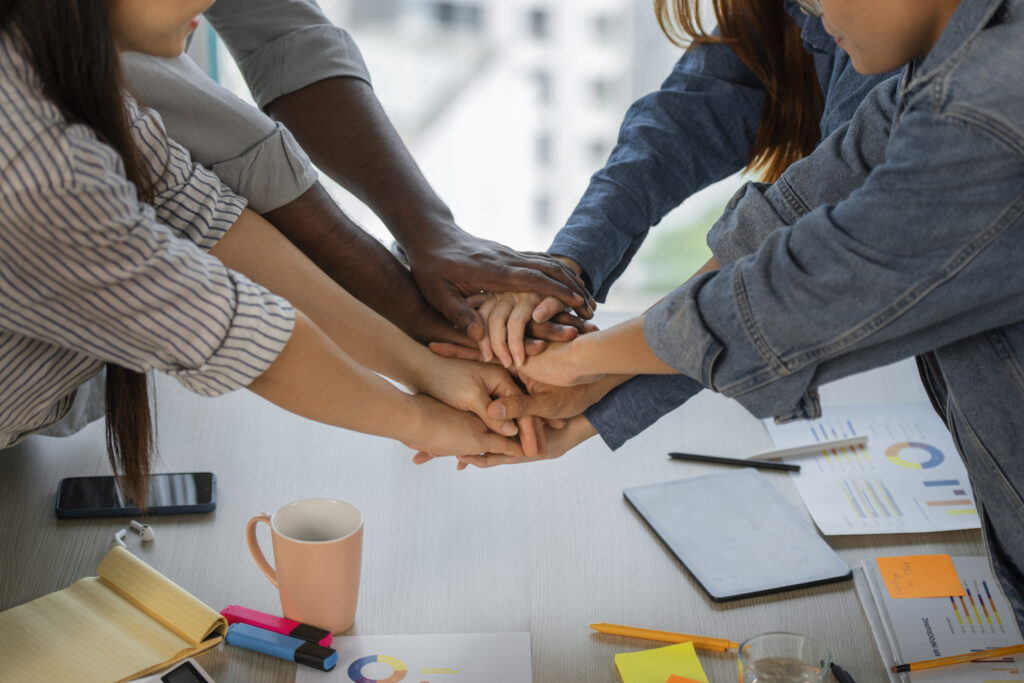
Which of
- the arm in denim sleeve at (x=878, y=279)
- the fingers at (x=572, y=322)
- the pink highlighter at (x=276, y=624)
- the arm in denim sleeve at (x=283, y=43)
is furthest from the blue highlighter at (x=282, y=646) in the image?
the arm in denim sleeve at (x=283, y=43)

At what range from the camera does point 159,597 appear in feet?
2.93

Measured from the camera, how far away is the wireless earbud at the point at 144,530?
3.33 feet

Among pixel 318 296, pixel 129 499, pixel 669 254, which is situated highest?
pixel 669 254

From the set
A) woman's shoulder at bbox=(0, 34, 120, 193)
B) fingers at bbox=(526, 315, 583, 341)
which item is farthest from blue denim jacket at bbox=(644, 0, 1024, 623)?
woman's shoulder at bbox=(0, 34, 120, 193)

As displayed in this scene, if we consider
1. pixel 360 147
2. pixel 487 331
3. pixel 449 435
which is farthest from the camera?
pixel 360 147

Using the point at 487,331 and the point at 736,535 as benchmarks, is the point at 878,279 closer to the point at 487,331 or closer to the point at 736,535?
the point at 736,535

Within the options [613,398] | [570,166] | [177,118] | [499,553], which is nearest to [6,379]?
[177,118]

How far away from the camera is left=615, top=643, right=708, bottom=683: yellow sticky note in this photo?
33.3 inches

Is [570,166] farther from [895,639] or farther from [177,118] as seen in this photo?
[895,639]

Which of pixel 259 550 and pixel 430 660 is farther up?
pixel 259 550

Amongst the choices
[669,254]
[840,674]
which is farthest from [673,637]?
[669,254]

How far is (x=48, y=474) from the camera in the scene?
3.66ft

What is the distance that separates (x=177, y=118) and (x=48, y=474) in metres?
0.42

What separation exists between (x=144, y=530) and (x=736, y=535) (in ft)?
1.97
